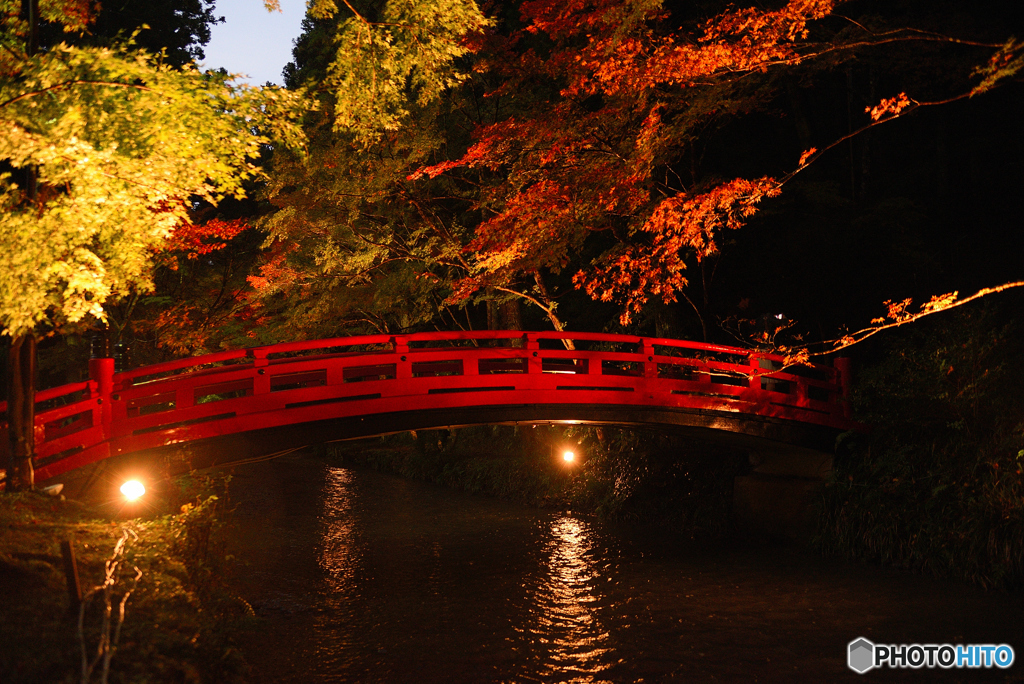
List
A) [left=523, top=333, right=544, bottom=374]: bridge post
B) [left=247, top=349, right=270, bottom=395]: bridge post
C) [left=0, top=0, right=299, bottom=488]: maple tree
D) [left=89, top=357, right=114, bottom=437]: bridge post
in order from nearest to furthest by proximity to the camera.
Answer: [left=0, top=0, right=299, bottom=488]: maple tree → [left=89, top=357, right=114, bottom=437]: bridge post → [left=247, top=349, right=270, bottom=395]: bridge post → [left=523, top=333, right=544, bottom=374]: bridge post

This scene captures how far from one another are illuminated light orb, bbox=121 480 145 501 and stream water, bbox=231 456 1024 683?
224 cm

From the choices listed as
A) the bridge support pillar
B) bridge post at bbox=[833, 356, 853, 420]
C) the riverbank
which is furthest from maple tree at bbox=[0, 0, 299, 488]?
bridge post at bbox=[833, 356, 853, 420]

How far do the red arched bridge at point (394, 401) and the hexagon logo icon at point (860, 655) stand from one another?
4.52 meters

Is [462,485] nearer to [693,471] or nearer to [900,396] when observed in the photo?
[693,471]

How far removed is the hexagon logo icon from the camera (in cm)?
821

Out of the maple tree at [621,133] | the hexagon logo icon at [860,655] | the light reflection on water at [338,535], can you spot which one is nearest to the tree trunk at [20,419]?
the light reflection on water at [338,535]

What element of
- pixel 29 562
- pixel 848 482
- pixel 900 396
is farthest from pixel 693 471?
pixel 29 562

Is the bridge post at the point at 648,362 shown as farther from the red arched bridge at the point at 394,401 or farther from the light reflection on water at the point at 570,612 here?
the light reflection on water at the point at 570,612

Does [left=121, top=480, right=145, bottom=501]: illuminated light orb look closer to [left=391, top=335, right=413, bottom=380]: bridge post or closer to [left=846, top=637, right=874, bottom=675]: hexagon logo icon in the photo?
[left=391, top=335, right=413, bottom=380]: bridge post

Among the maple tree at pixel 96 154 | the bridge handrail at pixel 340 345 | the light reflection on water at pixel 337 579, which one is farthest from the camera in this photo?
the bridge handrail at pixel 340 345

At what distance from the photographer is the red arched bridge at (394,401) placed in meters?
9.30

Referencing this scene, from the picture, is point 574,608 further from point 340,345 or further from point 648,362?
point 340,345

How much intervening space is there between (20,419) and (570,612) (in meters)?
7.24

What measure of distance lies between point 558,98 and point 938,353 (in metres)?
9.39
